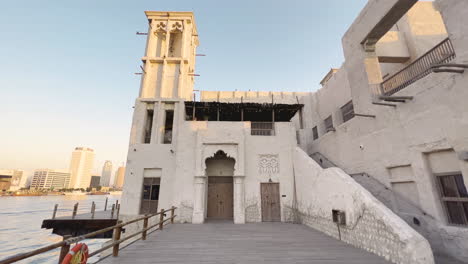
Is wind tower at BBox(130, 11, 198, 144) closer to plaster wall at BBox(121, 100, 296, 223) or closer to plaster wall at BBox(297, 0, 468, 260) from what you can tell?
plaster wall at BBox(121, 100, 296, 223)

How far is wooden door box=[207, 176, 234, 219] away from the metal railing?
372 cm

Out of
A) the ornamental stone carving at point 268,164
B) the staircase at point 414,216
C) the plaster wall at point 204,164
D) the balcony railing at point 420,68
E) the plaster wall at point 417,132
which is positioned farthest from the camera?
the ornamental stone carving at point 268,164

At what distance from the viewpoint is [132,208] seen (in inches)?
508

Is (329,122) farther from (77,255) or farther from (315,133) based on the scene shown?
(77,255)

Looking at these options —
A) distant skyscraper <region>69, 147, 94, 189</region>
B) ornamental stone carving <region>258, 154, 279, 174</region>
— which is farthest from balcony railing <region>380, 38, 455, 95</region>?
distant skyscraper <region>69, 147, 94, 189</region>

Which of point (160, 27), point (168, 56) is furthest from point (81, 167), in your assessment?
point (168, 56)

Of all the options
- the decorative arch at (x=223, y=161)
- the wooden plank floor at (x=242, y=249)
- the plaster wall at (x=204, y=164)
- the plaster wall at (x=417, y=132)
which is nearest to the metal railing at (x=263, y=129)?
the plaster wall at (x=204, y=164)

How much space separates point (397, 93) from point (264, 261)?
815 cm

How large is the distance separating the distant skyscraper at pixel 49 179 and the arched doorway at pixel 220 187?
643ft

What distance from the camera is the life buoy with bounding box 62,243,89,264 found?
353 centimetres

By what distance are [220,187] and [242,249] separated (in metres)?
7.04

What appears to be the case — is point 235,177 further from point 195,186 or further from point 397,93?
point 397,93

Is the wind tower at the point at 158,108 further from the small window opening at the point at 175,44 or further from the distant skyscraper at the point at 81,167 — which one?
the distant skyscraper at the point at 81,167

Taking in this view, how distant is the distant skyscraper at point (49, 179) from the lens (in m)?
147
